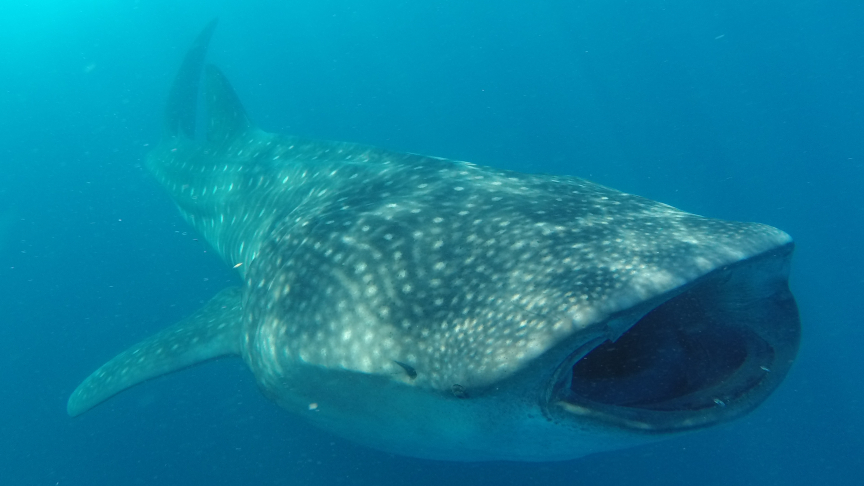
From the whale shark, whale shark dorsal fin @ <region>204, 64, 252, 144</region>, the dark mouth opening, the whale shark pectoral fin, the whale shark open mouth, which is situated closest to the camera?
the whale shark

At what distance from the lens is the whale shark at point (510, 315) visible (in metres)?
2.23

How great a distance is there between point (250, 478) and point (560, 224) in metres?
7.50

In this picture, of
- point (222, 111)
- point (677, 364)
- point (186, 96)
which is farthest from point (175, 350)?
point (186, 96)

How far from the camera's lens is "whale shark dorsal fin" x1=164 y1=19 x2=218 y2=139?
436 inches

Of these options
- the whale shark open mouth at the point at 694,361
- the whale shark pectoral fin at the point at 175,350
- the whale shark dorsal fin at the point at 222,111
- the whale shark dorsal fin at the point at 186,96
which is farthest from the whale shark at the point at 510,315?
the whale shark dorsal fin at the point at 186,96

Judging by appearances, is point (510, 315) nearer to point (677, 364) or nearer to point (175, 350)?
point (677, 364)

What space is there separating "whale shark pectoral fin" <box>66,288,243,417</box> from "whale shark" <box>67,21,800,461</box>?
2.61 ft

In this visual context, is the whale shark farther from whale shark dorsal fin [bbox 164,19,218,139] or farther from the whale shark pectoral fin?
whale shark dorsal fin [bbox 164,19,218,139]

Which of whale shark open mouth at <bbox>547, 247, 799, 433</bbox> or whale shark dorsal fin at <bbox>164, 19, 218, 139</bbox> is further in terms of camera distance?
whale shark dorsal fin at <bbox>164, 19, 218, 139</bbox>

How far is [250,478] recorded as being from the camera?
836 cm

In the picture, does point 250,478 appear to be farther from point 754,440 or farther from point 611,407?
point 754,440

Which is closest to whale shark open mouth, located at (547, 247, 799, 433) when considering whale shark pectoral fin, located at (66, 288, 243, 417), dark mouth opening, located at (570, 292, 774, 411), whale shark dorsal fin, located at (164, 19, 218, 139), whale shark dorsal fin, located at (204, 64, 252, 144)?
dark mouth opening, located at (570, 292, 774, 411)

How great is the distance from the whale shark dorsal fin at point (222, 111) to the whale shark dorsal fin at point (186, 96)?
2427mm

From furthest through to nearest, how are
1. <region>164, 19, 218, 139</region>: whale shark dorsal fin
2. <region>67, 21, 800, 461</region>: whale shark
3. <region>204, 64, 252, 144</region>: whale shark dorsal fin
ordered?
<region>164, 19, 218, 139</region>: whale shark dorsal fin
<region>204, 64, 252, 144</region>: whale shark dorsal fin
<region>67, 21, 800, 461</region>: whale shark
